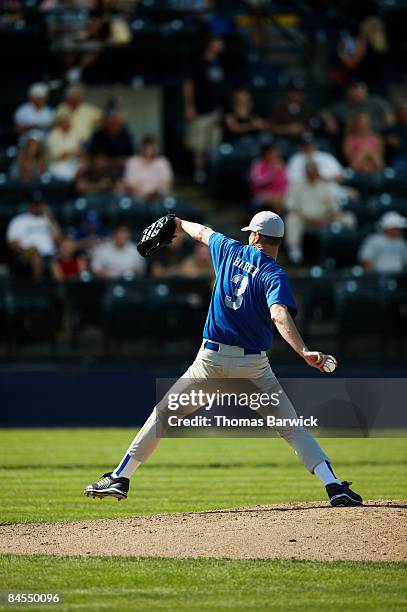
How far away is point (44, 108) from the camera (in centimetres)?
1748

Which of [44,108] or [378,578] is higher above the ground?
[44,108]

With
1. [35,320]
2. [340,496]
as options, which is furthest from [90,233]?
[340,496]

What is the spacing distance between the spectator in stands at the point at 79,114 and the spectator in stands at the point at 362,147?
367 cm

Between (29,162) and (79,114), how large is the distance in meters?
1.34

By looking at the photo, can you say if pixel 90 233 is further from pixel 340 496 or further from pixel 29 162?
pixel 340 496

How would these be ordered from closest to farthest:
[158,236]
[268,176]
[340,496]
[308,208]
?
[340,496]
[158,236]
[308,208]
[268,176]

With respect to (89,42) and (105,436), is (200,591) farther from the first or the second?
(89,42)

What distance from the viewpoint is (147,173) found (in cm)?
1667

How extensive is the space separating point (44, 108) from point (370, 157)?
15.6ft

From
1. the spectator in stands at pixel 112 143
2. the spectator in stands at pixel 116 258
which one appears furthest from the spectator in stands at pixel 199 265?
the spectator in stands at pixel 112 143

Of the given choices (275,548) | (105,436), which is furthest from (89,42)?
→ (275,548)

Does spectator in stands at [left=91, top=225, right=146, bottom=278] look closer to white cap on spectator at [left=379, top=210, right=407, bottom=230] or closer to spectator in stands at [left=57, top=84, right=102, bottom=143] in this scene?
spectator in stands at [left=57, top=84, right=102, bottom=143]

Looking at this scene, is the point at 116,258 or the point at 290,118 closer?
the point at 116,258

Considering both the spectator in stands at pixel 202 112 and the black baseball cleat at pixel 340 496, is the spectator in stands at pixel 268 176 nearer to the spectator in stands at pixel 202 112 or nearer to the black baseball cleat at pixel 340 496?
the spectator in stands at pixel 202 112
